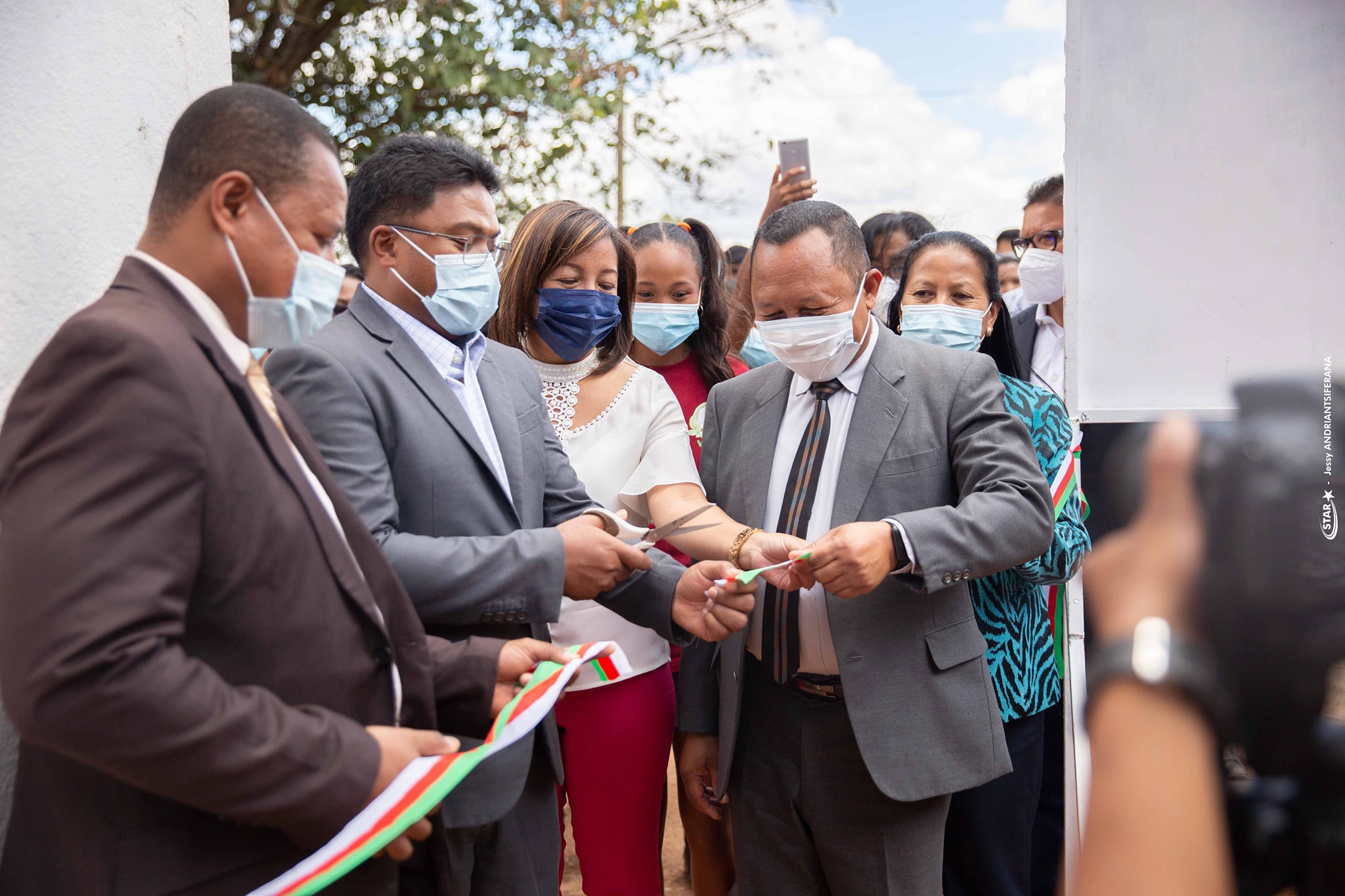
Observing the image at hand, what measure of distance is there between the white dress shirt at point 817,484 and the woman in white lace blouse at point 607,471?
0.19 meters

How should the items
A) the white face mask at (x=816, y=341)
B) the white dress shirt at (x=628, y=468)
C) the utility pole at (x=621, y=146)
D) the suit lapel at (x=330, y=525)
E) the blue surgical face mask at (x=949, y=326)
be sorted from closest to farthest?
the suit lapel at (x=330, y=525) < the white face mask at (x=816, y=341) < the white dress shirt at (x=628, y=468) < the blue surgical face mask at (x=949, y=326) < the utility pole at (x=621, y=146)

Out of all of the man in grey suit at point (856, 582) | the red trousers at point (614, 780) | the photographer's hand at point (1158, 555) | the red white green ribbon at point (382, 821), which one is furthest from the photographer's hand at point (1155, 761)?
Answer: the red trousers at point (614, 780)

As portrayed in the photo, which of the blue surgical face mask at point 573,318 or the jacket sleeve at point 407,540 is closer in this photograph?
the jacket sleeve at point 407,540

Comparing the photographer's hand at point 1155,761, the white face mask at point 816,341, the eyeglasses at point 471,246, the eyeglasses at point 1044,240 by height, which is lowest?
the photographer's hand at point 1155,761

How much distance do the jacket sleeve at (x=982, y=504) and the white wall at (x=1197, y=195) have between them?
246mm

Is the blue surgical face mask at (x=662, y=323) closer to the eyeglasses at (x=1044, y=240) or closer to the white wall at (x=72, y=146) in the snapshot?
the white wall at (x=72, y=146)

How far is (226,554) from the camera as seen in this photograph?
1396 millimetres

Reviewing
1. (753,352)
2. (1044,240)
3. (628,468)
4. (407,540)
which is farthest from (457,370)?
(1044,240)

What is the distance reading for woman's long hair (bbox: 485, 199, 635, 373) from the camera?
303cm

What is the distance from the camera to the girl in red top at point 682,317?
3.71m

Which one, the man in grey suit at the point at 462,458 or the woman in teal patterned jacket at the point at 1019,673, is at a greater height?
the man in grey suit at the point at 462,458

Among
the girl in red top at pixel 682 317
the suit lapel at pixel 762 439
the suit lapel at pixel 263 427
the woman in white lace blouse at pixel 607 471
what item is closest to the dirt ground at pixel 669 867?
the girl in red top at pixel 682 317

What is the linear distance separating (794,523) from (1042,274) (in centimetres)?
249

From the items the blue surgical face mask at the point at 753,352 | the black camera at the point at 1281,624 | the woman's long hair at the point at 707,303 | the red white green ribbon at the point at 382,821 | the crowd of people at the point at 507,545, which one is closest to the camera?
the black camera at the point at 1281,624
